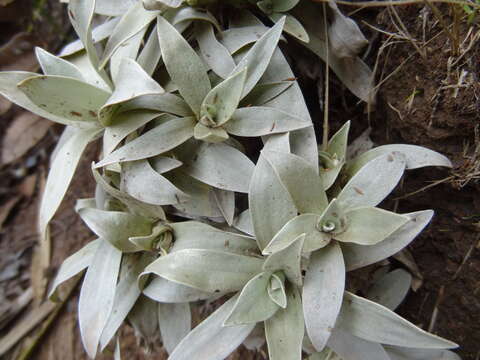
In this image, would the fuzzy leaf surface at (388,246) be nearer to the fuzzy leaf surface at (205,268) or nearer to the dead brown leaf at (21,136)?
the fuzzy leaf surface at (205,268)

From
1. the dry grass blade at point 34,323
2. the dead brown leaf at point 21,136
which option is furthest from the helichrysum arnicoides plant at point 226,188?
the dead brown leaf at point 21,136

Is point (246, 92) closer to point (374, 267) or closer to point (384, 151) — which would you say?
point (384, 151)

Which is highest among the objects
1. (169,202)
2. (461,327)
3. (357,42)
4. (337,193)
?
(357,42)

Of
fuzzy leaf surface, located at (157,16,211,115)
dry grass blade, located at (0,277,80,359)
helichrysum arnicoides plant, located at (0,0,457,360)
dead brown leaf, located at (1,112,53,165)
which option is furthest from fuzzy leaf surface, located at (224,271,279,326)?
dead brown leaf, located at (1,112,53,165)

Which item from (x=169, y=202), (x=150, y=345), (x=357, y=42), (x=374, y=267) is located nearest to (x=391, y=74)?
(x=357, y=42)

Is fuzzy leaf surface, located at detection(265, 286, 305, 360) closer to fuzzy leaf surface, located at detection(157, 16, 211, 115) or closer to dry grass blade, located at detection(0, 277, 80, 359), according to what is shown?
fuzzy leaf surface, located at detection(157, 16, 211, 115)
